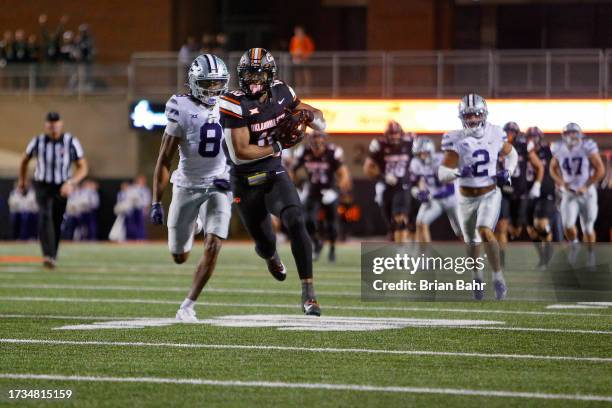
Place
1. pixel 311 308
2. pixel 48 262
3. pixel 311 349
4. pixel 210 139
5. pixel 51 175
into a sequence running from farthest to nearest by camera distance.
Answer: pixel 48 262, pixel 51 175, pixel 210 139, pixel 311 308, pixel 311 349

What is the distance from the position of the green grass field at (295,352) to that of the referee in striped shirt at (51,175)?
2.84m

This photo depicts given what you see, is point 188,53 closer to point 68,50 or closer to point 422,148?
point 68,50

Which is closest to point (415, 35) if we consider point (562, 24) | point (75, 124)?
point (562, 24)

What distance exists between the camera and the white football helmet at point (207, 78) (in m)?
7.82

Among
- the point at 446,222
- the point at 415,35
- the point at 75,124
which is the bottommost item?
the point at 446,222

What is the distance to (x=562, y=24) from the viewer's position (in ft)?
92.2

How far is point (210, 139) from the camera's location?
7.95m

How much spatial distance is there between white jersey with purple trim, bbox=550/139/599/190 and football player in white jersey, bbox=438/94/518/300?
4581 mm

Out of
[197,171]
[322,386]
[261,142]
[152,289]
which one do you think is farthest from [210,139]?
[322,386]

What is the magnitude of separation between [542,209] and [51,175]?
5509 millimetres

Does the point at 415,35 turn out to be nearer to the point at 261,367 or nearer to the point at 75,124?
the point at 75,124

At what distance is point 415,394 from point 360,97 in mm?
19110

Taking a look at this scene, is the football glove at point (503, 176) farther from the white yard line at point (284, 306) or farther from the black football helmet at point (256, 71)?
the black football helmet at point (256, 71)

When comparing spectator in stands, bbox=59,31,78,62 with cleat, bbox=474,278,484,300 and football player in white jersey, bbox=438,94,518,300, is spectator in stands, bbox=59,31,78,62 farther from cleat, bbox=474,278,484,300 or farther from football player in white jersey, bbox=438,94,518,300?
cleat, bbox=474,278,484,300
